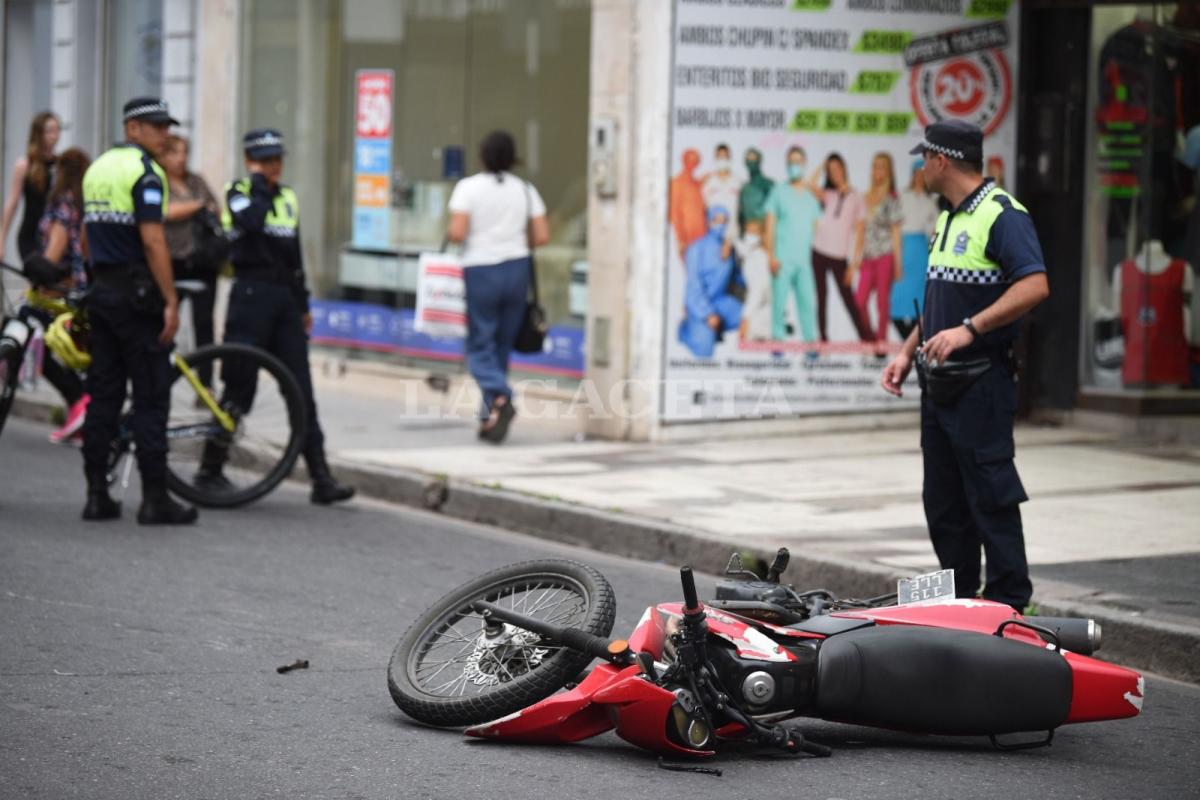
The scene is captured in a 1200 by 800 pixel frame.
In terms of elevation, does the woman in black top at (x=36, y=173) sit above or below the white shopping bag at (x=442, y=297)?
above

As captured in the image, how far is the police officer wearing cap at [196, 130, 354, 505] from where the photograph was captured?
10.0 metres

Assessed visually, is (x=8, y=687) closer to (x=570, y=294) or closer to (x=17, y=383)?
(x=17, y=383)

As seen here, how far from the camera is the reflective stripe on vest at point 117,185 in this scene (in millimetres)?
9094

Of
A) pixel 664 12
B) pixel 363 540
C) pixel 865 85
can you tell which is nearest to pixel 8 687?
pixel 363 540

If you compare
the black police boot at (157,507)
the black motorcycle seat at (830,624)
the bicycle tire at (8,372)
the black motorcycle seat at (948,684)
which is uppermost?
the bicycle tire at (8,372)

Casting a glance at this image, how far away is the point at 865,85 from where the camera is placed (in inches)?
510

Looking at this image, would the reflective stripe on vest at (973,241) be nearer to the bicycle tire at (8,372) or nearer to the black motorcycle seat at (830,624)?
the black motorcycle seat at (830,624)

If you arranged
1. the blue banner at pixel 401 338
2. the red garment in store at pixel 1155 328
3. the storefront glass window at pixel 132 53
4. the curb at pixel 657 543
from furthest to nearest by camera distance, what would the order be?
the storefront glass window at pixel 132 53 → the blue banner at pixel 401 338 → the red garment in store at pixel 1155 328 → the curb at pixel 657 543

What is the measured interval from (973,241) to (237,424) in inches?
183

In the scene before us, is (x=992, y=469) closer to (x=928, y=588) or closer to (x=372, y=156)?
(x=928, y=588)

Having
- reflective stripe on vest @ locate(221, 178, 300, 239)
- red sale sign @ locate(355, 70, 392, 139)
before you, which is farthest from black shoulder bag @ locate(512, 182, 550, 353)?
red sale sign @ locate(355, 70, 392, 139)

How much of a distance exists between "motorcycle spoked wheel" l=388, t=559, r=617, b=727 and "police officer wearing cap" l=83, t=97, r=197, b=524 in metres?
3.74

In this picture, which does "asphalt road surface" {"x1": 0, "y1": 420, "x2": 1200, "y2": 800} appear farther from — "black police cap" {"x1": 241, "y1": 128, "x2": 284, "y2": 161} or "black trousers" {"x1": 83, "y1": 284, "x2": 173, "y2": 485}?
"black police cap" {"x1": 241, "y1": 128, "x2": 284, "y2": 161}

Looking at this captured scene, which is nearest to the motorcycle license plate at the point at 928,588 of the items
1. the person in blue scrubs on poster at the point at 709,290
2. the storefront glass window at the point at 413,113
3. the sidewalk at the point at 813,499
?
the sidewalk at the point at 813,499
